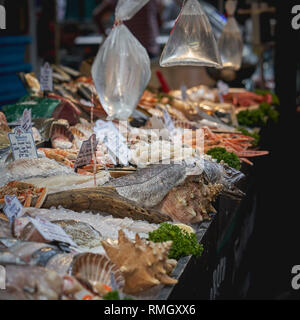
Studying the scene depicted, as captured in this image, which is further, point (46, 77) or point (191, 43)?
point (46, 77)

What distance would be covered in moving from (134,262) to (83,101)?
3.21 m

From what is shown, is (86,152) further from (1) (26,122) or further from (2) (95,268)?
(2) (95,268)

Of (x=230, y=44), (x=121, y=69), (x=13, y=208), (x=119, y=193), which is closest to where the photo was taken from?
(x=13, y=208)

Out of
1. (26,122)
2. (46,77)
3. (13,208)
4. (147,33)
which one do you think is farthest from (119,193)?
(147,33)

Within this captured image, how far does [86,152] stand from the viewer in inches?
125

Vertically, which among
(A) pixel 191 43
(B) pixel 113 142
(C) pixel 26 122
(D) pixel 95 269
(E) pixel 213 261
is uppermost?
(A) pixel 191 43

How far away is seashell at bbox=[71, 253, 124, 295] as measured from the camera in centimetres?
195

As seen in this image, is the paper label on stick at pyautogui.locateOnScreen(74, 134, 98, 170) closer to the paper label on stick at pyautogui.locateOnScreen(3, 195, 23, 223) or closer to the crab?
the crab

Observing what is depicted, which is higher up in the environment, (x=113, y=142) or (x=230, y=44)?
(x=230, y=44)

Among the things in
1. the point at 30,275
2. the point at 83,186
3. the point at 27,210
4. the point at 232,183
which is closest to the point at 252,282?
the point at 232,183

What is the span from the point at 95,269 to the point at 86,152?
1.31 meters

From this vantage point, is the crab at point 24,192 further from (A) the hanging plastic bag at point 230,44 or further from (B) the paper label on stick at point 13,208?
(A) the hanging plastic bag at point 230,44

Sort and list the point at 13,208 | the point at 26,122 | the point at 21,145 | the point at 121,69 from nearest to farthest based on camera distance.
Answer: the point at 13,208
the point at 21,145
the point at 26,122
the point at 121,69
